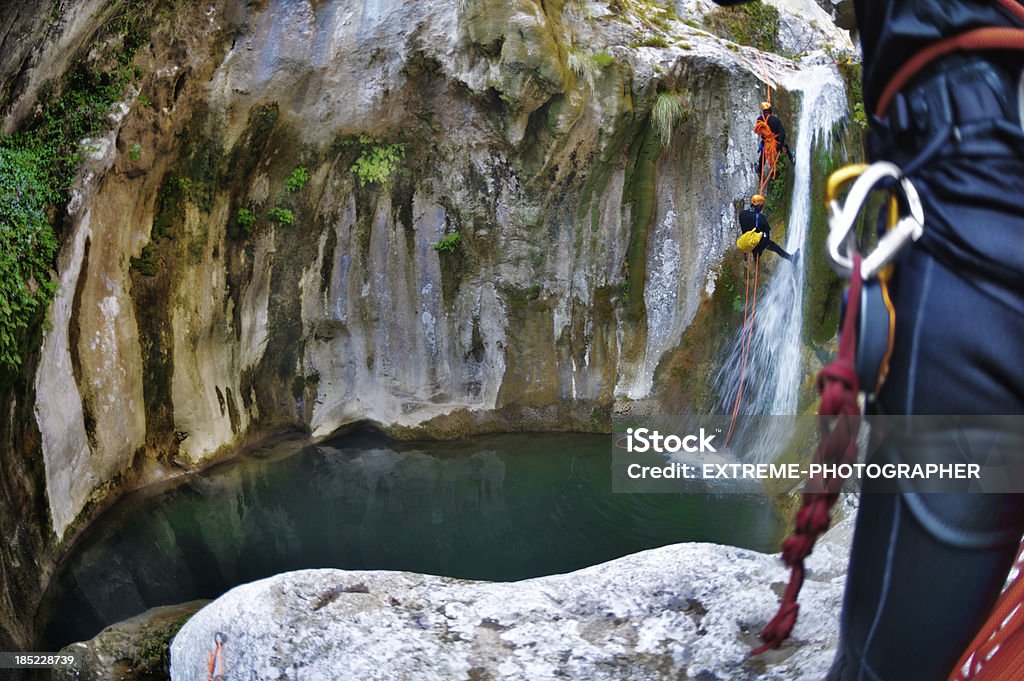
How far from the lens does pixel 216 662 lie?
4004mm

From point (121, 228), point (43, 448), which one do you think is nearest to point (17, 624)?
point (43, 448)

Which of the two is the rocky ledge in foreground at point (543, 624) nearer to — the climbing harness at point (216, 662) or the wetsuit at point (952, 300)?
the climbing harness at point (216, 662)

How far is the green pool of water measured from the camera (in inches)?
252

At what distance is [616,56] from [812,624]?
561 centimetres

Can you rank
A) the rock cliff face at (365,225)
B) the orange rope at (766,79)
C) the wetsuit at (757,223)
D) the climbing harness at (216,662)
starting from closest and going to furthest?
1. the climbing harness at (216,662)
2. the rock cliff face at (365,225)
3. the wetsuit at (757,223)
4. the orange rope at (766,79)

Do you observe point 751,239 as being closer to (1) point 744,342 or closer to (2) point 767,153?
(2) point 767,153

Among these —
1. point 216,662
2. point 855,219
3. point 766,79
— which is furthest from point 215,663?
point 766,79

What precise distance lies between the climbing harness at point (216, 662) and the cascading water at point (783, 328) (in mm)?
5254

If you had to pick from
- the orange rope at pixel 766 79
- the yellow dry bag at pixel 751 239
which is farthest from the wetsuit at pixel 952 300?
the orange rope at pixel 766 79

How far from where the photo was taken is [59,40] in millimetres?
5801

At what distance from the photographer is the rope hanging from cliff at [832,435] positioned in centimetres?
160

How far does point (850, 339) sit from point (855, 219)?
0.88ft

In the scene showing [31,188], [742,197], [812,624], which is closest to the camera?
[812,624]

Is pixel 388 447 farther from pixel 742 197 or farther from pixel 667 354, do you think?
pixel 742 197
